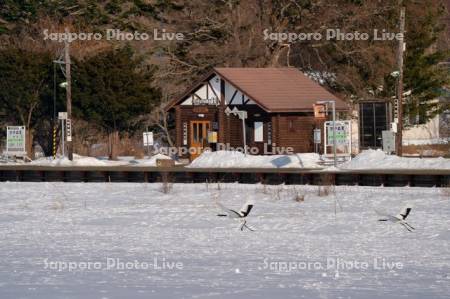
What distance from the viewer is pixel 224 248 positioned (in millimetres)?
17562

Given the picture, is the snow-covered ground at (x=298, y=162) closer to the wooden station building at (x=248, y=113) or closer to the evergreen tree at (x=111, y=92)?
the wooden station building at (x=248, y=113)

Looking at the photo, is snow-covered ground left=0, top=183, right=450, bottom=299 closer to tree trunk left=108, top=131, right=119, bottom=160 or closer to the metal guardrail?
the metal guardrail

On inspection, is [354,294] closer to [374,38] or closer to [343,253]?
[343,253]

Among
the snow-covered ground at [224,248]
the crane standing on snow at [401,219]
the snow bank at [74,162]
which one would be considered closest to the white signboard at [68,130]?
the snow bank at [74,162]

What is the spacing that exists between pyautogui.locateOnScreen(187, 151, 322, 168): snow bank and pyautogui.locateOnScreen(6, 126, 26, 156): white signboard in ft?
30.9

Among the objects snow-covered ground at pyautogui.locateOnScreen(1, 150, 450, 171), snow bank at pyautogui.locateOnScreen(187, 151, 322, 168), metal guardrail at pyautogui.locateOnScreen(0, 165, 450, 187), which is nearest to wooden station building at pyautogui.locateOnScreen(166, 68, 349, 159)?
snow-covered ground at pyautogui.locateOnScreen(1, 150, 450, 171)

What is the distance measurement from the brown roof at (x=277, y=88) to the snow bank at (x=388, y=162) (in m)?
8.09

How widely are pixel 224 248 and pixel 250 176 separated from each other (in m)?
17.5

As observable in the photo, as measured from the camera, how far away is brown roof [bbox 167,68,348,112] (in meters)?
48.2

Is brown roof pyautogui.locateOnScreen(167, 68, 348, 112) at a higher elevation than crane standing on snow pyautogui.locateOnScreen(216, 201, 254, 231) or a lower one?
higher

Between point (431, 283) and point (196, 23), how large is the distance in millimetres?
48965

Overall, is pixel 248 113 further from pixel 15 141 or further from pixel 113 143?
pixel 15 141

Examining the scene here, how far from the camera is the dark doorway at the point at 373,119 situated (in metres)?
45.2

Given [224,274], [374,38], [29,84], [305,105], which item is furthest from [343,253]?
[374,38]
